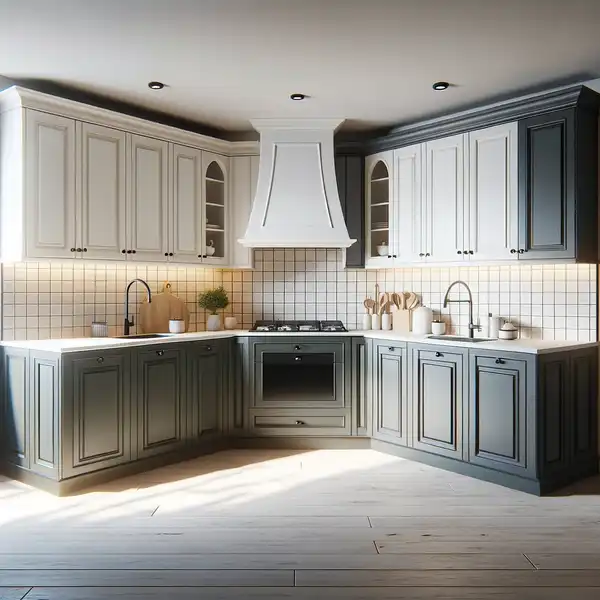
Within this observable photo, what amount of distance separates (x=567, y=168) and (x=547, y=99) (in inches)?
17.4

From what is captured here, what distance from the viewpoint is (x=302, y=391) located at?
4.64 metres

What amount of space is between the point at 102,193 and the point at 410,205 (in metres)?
2.18

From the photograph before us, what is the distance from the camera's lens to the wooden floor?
2.48 meters

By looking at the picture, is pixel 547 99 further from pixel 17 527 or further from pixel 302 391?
pixel 17 527

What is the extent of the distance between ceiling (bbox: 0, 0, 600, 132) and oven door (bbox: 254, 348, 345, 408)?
5.90 feet

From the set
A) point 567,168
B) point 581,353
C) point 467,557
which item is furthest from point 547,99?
point 467,557

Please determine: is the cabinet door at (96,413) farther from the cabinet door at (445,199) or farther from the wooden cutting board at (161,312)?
the cabinet door at (445,199)

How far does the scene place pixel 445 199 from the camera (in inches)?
175

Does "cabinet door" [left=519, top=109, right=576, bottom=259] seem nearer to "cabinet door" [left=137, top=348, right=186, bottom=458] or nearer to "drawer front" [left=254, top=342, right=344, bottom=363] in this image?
"drawer front" [left=254, top=342, right=344, bottom=363]

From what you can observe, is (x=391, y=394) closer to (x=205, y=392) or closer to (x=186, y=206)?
(x=205, y=392)

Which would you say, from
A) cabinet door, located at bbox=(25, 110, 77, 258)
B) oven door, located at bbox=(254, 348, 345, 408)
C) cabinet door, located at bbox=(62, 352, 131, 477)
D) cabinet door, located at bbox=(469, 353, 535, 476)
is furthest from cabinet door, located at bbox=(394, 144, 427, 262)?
cabinet door, located at bbox=(25, 110, 77, 258)

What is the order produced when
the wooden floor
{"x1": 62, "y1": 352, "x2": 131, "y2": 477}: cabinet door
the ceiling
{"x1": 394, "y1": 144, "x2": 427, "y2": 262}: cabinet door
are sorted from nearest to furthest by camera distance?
the wooden floor → the ceiling → {"x1": 62, "y1": 352, "x2": 131, "y2": 477}: cabinet door → {"x1": 394, "y1": 144, "x2": 427, "y2": 262}: cabinet door

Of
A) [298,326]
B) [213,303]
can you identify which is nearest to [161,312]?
[213,303]

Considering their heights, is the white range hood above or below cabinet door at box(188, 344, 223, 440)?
above
